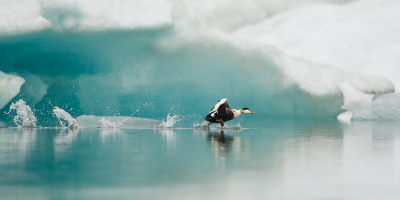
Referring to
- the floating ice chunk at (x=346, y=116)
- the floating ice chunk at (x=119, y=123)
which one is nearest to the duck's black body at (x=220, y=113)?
the floating ice chunk at (x=119, y=123)

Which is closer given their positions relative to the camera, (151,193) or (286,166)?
(151,193)

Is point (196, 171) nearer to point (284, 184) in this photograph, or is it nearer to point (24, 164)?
point (284, 184)

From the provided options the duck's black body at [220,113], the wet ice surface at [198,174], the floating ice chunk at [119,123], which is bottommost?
the wet ice surface at [198,174]

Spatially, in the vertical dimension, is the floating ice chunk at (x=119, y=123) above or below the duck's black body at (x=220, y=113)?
below

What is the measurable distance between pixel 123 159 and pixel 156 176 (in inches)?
67.4

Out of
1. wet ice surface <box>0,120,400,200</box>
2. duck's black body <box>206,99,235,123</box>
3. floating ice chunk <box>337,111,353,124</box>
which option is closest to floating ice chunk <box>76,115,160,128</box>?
duck's black body <box>206,99,235,123</box>

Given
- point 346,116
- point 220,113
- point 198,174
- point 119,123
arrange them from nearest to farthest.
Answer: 1. point 198,174
2. point 220,113
3. point 119,123
4. point 346,116

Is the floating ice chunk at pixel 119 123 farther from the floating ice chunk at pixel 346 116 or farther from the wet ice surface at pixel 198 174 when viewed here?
the floating ice chunk at pixel 346 116

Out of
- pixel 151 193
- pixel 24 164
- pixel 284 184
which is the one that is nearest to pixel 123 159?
pixel 24 164

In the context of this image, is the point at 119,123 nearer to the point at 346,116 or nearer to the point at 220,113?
the point at 220,113

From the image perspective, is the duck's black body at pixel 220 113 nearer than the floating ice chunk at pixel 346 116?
Yes

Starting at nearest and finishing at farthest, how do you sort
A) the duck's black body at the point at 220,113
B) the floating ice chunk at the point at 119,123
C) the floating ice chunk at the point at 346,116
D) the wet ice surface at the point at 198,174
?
1. the wet ice surface at the point at 198,174
2. the duck's black body at the point at 220,113
3. the floating ice chunk at the point at 119,123
4. the floating ice chunk at the point at 346,116

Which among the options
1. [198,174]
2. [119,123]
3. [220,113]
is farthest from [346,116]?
[198,174]

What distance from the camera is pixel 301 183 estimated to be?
14.8 ft
